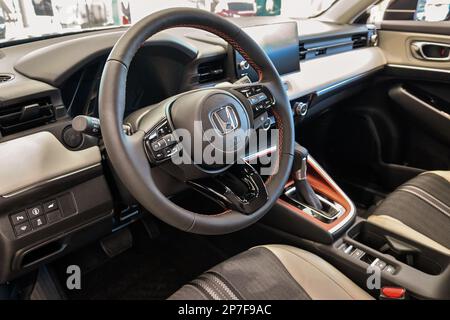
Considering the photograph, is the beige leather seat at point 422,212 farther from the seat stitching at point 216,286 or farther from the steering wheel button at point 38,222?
the steering wheel button at point 38,222

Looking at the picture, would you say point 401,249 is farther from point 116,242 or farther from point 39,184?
point 39,184

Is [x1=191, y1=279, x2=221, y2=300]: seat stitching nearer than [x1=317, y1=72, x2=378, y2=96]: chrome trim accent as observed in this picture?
Yes

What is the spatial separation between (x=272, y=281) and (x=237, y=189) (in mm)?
229

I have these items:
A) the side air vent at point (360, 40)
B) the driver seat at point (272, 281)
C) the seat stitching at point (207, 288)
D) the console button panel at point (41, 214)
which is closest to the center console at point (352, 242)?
the driver seat at point (272, 281)

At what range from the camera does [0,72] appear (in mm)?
966

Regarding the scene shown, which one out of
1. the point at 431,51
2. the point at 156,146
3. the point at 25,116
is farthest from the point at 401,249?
the point at 431,51

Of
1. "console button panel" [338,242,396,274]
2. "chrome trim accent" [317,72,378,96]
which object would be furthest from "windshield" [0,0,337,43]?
"console button panel" [338,242,396,274]

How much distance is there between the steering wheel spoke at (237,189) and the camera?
0.88m

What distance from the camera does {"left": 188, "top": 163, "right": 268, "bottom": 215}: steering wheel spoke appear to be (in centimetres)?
88

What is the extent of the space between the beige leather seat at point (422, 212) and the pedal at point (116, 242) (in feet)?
2.45

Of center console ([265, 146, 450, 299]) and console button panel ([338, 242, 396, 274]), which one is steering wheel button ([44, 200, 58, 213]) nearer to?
center console ([265, 146, 450, 299])

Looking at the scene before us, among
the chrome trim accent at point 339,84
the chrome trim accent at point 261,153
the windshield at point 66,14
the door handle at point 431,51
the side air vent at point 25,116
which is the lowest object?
the chrome trim accent at point 261,153

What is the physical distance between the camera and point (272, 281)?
95cm
